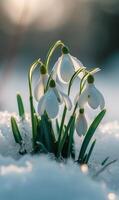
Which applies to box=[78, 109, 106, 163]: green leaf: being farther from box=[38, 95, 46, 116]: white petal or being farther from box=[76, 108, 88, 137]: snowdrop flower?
box=[38, 95, 46, 116]: white petal

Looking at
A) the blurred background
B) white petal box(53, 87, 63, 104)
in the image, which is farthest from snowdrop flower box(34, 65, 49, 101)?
the blurred background

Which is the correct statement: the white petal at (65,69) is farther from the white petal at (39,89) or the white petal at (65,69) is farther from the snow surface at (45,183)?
the snow surface at (45,183)

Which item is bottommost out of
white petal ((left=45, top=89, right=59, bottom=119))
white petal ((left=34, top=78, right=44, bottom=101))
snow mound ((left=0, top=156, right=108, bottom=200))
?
snow mound ((left=0, top=156, right=108, bottom=200))

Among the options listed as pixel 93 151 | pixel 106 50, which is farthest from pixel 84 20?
pixel 93 151

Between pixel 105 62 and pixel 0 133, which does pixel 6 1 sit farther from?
pixel 0 133

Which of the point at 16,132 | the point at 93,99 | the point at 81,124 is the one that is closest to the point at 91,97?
the point at 93,99

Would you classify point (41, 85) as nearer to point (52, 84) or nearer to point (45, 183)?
point (52, 84)

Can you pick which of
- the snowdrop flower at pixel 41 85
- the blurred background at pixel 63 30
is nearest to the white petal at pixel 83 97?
the snowdrop flower at pixel 41 85
